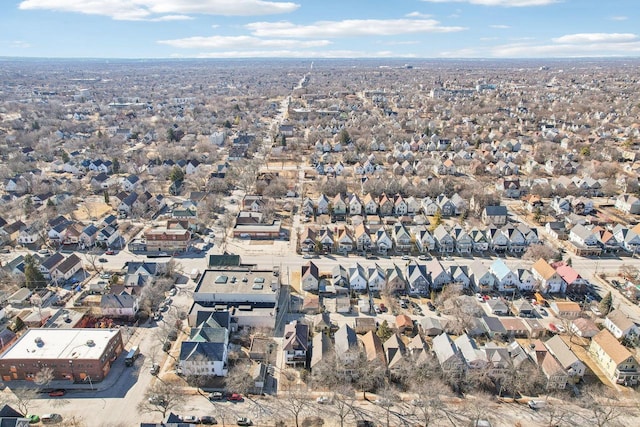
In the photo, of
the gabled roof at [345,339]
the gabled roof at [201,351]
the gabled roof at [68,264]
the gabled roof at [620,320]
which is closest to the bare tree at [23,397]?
the gabled roof at [201,351]

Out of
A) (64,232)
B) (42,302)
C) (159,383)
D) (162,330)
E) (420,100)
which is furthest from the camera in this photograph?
(420,100)

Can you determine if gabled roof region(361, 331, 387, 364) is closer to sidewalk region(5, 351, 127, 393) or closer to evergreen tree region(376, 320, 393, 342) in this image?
evergreen tree region(376, 320, 393, 342)

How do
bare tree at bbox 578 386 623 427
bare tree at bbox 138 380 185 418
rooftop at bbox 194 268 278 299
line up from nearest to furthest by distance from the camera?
bare tree at bbox 578 386 623 427 < bare tree at bbox 138 380 185 418 < rooftop at bbox 194 268 278 299

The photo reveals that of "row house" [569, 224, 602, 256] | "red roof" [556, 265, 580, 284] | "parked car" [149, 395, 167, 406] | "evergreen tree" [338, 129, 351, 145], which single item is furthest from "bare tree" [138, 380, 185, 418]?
"evergreen tree" [338, 129, 351, 145]

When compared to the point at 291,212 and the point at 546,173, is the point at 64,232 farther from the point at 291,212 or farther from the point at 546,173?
the point at 546,173

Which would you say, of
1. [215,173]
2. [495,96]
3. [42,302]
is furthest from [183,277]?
[495,96]

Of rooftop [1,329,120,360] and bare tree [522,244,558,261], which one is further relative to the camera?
bare tree [522,244,558,261]

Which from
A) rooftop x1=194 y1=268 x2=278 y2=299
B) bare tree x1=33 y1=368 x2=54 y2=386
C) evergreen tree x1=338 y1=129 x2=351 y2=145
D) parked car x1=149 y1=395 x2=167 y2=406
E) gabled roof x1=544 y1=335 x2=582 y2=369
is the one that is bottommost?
parked car x1=149 y1=395 x2=167 y2=406
